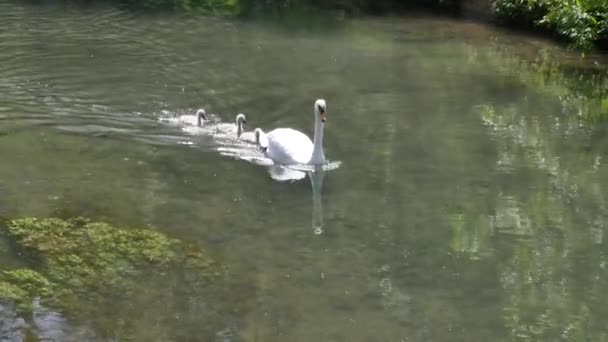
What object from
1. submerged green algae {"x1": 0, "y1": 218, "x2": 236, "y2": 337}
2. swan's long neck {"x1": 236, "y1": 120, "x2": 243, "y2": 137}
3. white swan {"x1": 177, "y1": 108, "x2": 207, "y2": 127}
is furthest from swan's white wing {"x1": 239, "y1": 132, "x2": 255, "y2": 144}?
submerged green algae {"x1": 0, "y1": 218, "x2": 236, "y2": 337}

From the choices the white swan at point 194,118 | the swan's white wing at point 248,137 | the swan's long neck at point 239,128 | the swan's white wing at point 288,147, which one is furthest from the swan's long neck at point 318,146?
the white swan at point 194,118

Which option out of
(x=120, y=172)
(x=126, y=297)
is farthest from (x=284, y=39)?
(x=126, y=297)

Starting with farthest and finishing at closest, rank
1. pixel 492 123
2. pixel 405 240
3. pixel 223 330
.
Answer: pixel 492 123 < pixel 405 240 < pixel 223 330

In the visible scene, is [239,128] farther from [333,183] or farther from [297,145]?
[333,183]

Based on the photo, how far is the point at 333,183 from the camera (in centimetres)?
1405

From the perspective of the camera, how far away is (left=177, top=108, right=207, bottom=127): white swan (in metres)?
16.2

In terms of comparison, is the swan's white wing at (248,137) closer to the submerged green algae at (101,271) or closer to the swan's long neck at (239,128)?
the swan's long neck at (239,128)

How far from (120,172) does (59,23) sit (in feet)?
40.0

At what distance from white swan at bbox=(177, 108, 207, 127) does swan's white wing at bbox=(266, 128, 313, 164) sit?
1.35 meters

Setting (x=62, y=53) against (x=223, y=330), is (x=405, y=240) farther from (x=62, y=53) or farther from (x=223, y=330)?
(x=62, y=53)

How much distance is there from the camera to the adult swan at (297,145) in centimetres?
1468

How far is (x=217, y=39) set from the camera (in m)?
24.3

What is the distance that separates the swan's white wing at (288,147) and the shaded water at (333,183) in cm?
39

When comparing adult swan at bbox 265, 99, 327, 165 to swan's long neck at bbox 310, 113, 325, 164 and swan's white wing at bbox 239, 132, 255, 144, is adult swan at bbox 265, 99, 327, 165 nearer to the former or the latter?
swan's long neck at bbox 310, 113, 325, 164
